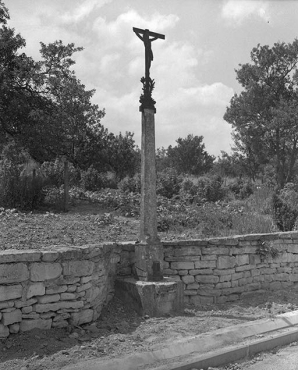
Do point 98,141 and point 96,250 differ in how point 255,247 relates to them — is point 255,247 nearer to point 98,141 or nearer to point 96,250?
point 96,250

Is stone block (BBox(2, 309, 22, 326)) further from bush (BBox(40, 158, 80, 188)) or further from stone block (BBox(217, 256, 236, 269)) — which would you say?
bush (BBox(40, 158, 80, 188))

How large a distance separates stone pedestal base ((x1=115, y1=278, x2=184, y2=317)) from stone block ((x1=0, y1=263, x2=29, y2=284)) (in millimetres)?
1630

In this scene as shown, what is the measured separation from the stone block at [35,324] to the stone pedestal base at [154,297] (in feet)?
4.24

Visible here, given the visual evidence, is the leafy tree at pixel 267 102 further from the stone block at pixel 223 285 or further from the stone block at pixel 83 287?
the stone block at pixel 83 287

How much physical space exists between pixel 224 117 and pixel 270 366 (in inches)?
780

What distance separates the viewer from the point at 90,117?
53.5ft

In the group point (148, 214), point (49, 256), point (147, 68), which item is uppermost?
point (147, 68)

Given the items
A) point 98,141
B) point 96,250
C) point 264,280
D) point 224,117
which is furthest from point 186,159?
point 96,250

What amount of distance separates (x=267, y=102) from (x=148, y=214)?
17.2m

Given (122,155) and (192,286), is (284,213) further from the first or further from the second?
(122,155)

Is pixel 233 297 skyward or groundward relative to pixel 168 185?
groundward

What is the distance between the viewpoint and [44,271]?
4.70 meters

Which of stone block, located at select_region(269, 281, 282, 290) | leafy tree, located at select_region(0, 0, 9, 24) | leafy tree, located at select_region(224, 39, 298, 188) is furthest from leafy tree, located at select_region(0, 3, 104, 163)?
leafy tree, located at select_region(224, 39, 298, 188)

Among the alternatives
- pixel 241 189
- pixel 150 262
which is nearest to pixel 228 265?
pixel 150 262
